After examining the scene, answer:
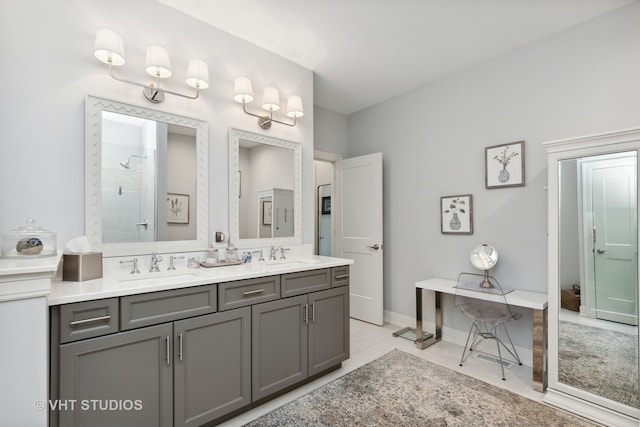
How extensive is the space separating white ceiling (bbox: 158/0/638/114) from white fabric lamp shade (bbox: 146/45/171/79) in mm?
432

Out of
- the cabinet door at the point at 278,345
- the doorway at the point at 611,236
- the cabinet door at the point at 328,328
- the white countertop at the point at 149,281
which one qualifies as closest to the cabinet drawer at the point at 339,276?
the cabinet door at the point at 328,328

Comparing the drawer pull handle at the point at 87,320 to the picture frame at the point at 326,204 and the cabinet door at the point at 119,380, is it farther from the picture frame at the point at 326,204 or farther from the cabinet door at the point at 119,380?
the picture frame at the point at 326,204

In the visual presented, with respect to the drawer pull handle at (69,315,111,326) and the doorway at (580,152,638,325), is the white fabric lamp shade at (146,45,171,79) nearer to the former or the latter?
the drawer pull handle at (69,315,111,326)

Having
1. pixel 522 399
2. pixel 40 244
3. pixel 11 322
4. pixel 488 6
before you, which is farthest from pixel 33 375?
pixel 488 6

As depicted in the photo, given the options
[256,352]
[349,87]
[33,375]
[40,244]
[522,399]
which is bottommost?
[522,399]

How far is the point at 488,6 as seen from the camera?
2.25 metres

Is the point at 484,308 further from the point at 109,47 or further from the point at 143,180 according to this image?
the point at 109,47

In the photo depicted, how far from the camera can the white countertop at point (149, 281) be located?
1436 millimetres

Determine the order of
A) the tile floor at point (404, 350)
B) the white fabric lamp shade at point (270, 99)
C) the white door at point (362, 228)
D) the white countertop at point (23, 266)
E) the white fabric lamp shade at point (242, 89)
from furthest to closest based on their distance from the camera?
the white door at point (362, 228) < the white fabric lamp shade at point (270, 99) < the white fabric lamp shade at point (242, 89) < the tile floor at point (404, 350) < the white countertop at point (23, 266)

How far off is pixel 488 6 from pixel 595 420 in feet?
9.37

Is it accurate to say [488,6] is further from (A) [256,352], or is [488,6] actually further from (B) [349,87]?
(A) [256,352]

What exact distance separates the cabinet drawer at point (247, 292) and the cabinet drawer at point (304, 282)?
7 centimetres

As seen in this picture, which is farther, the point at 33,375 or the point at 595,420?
the point at 595,420

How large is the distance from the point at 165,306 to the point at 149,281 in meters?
0.18
